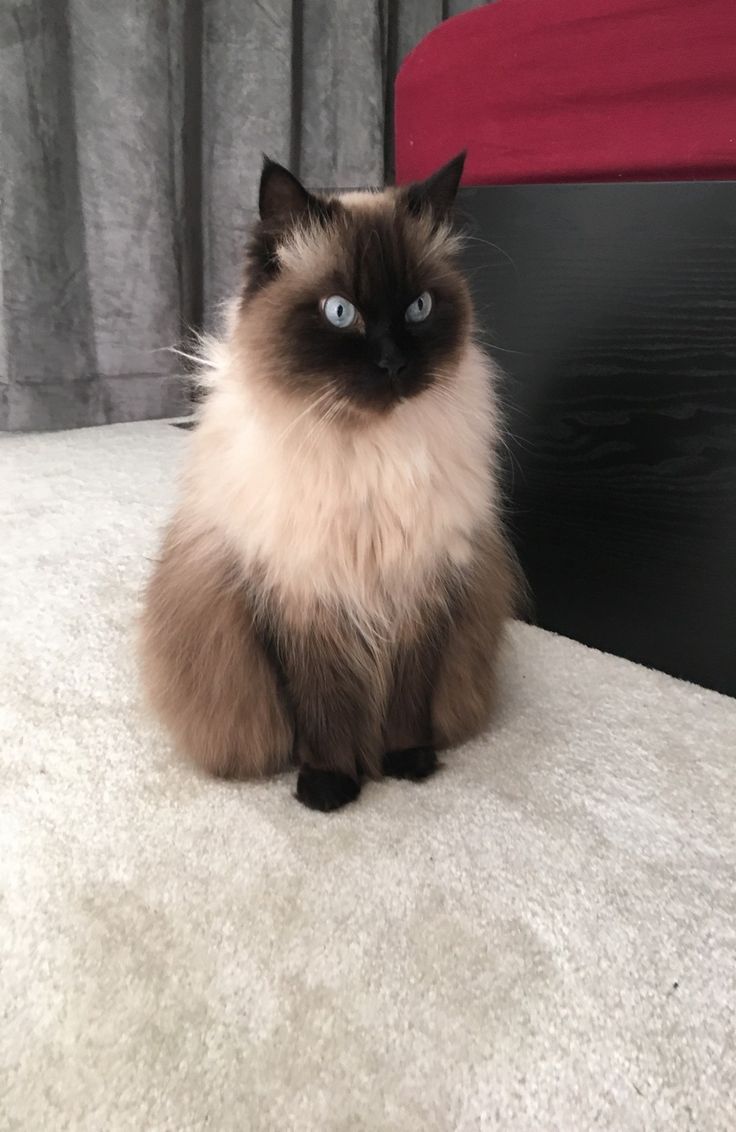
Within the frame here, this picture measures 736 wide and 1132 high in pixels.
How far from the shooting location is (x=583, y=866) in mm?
934

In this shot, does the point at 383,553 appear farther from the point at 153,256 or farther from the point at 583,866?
the point at 153,256

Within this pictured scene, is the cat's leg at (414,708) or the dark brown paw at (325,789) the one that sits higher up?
the cat's leg at (414,708)

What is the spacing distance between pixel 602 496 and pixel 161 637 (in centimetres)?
74

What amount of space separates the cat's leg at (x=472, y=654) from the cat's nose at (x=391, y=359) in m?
0.31

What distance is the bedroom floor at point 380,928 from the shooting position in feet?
2.24

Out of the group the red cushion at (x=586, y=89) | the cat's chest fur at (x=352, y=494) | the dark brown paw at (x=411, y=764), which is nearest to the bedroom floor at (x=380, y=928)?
the dark brown paw at (x=411, y=764)

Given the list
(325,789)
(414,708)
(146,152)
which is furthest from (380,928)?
(146,152)

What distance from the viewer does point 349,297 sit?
0.90 metres

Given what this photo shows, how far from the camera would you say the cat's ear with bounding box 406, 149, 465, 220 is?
974mm

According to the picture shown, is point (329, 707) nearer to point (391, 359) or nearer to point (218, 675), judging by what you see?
point (218, 675)

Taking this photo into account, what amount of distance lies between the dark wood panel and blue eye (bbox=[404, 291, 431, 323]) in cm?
44

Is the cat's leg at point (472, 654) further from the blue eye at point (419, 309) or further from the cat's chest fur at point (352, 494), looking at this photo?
the blue eye at point (419, 309)

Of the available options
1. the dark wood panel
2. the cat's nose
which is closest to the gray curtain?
the dark wood panel

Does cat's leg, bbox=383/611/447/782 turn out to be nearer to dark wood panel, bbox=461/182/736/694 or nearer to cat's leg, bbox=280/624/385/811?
cat's leg, bbox=280/624/385/811
